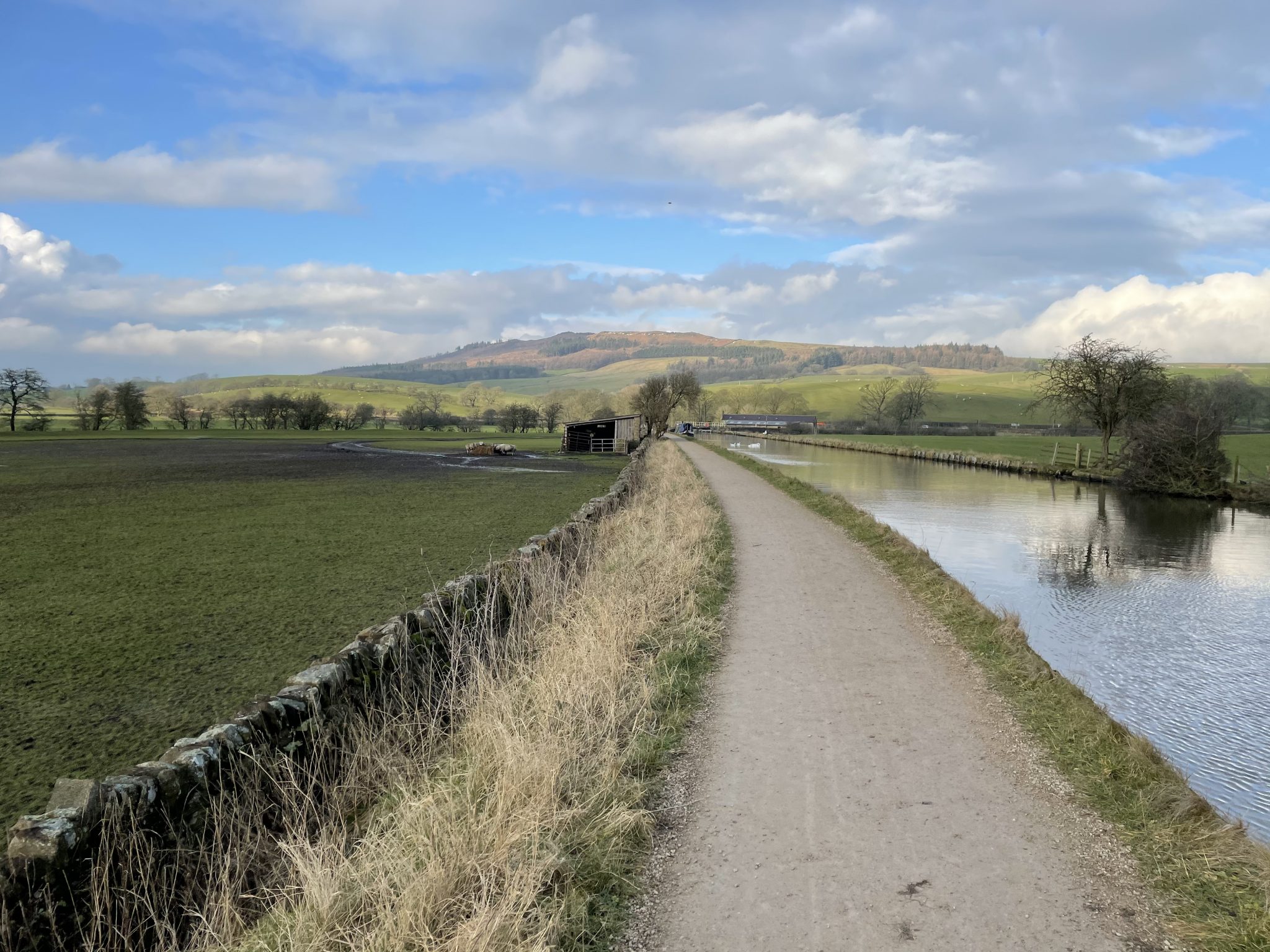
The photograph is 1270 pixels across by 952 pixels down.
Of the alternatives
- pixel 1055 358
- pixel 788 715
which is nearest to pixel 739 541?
pixel 788 715

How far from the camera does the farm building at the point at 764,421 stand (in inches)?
5207

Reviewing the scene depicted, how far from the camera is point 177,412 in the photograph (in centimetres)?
10456

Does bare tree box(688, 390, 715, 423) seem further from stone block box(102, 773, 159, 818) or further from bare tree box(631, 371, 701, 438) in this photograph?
stone block box(102, 773, 159, 818)

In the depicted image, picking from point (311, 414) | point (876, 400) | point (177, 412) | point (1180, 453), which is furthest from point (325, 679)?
point (876, 400)

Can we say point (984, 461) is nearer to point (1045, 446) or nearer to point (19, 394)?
point (1045, 446)

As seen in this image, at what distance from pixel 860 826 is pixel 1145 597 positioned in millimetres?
11776

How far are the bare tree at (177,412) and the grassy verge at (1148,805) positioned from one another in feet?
365

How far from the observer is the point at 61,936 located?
370 cm

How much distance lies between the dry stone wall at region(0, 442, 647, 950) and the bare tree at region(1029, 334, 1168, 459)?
38792 millimetres

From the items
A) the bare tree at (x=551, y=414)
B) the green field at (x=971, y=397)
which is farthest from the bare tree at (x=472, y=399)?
the green field at (x=971, y=397)

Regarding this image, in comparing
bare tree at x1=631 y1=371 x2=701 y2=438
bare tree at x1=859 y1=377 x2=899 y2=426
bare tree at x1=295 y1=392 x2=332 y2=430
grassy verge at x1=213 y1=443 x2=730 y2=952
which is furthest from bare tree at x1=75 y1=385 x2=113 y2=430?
bare tree at x1=859 y1=377 x2=899 y2=426

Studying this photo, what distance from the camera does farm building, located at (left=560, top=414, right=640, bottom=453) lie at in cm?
5991

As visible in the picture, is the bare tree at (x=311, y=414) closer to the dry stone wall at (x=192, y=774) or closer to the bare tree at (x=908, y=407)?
the bare tree at (x=908, y=407)

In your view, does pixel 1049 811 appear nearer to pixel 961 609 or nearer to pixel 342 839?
pixel 342 839
